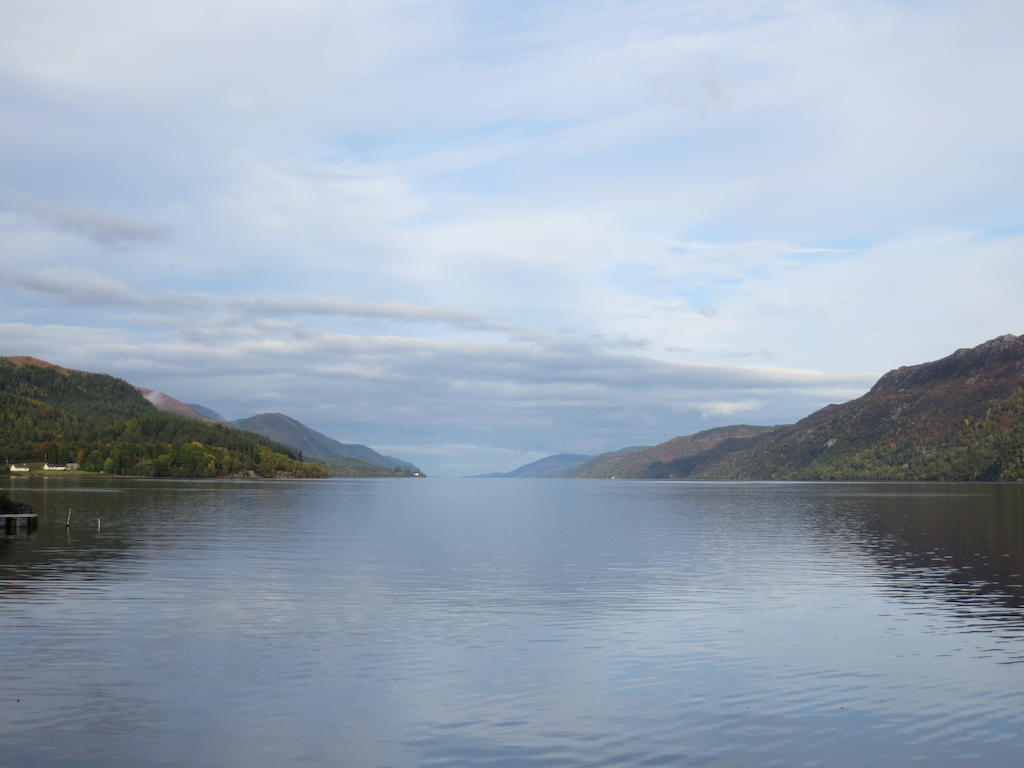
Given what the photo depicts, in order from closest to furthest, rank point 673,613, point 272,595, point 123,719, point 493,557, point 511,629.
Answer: point 123,719 → point 511,629 → point 673,613 → point 272,595 → point 493,557

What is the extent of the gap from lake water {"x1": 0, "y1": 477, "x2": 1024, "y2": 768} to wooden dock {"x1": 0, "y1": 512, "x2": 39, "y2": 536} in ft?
87.5

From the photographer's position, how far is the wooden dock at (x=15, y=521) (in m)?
Result: 113

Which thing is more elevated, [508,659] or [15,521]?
[15,521]

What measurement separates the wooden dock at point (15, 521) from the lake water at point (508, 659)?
26.7m

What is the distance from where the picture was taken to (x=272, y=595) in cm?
6075

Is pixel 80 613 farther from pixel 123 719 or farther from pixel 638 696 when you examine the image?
pixel 638 696

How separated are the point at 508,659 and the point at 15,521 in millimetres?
98648

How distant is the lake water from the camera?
94.0 feet

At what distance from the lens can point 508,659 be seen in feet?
135

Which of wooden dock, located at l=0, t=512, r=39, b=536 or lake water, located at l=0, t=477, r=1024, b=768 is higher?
wooden dock, located at l=0, t=512, r=39, b=536

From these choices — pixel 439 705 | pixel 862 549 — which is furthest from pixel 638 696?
pixel 862 549

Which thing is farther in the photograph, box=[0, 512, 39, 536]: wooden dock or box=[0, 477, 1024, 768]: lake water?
box=[0, 512, 39, 536]: wooden dock

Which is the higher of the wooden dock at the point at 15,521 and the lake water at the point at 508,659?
the wooden dock at the point at 15,521

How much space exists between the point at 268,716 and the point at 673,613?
96.1 feet
